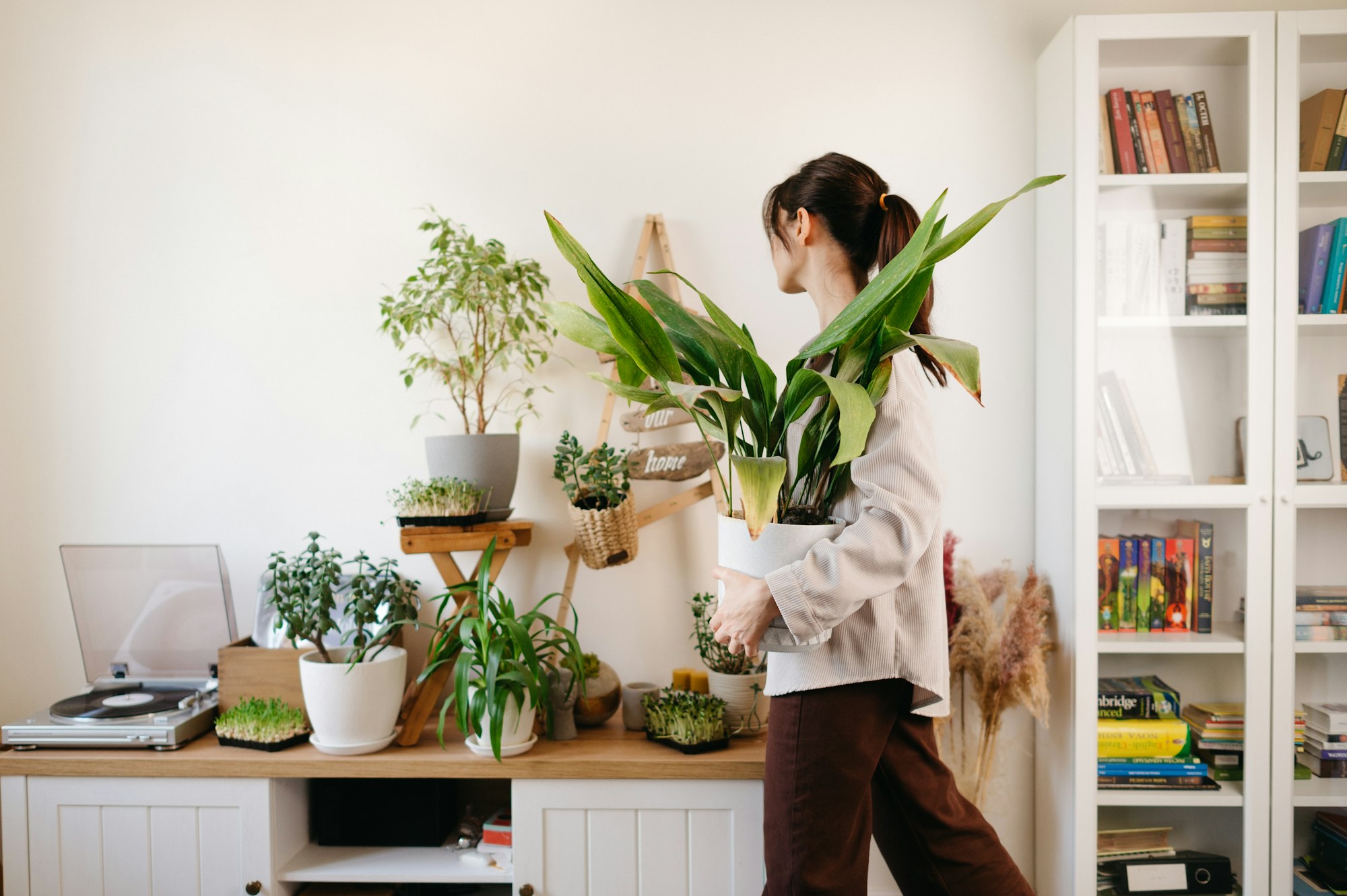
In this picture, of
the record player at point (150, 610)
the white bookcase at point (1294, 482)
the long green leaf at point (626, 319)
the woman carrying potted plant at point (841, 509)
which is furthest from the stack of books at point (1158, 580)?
the record player at point (150, 610)

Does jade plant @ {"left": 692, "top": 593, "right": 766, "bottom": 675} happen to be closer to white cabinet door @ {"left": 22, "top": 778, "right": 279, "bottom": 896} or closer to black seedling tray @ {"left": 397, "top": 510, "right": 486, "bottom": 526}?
black seedling tray @ {"left": 397, "top": 510, "right": 486, "bottom": 526}

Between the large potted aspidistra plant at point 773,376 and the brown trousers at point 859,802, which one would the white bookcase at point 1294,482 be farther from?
the large potted aspidistra plant at point 773,376

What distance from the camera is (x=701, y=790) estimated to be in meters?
1.80

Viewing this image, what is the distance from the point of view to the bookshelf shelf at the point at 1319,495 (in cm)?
187

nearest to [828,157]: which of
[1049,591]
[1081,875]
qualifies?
[1049,591]

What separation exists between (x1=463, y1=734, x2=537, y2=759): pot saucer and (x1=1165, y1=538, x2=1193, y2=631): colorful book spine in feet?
4.89

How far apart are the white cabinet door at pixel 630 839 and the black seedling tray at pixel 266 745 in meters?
0.53

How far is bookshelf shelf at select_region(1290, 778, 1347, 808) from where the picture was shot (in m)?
1.89

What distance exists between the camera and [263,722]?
189 centimetres

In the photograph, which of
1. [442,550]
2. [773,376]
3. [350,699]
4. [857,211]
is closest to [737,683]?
[442,550]

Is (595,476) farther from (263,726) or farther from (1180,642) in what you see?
(1180,642)

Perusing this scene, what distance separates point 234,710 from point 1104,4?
9.00ft

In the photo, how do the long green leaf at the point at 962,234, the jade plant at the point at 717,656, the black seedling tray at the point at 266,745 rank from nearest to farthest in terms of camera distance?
the long green leaf at the point at 962,234 < the black seedling tray at the point at 266,745 < the jade plant at the point at 717,656

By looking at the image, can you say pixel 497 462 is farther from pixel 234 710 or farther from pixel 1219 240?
pixel 1219 240
